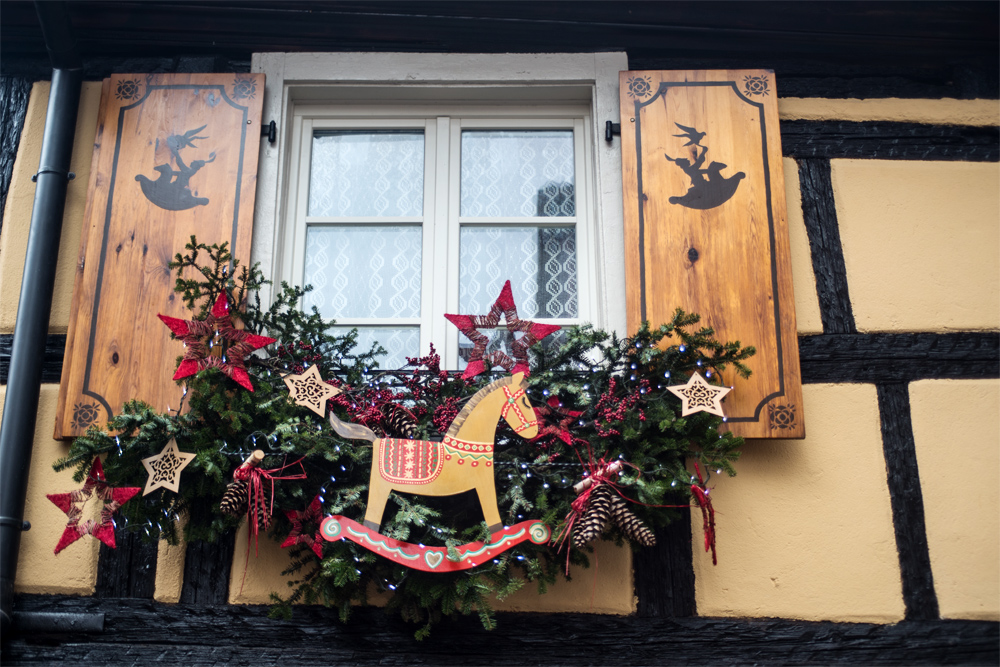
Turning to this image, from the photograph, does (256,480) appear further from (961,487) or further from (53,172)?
(961,487)

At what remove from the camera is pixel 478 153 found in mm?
3508

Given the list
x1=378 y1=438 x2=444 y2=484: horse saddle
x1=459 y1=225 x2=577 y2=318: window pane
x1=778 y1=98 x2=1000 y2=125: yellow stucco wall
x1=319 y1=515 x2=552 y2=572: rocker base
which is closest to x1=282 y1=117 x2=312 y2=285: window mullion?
x1=459 y1=225 x2=577 y2=318: window pane

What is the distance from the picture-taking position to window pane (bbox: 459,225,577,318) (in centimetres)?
327

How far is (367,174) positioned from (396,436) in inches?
50.9

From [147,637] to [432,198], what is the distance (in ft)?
6.43

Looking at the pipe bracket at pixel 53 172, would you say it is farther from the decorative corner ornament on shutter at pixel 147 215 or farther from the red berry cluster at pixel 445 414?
the red berry cluster at pixel 445 414

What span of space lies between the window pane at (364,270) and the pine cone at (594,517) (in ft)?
3.71

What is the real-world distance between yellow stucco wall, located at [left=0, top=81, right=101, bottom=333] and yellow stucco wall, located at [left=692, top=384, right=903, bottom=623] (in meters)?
2.56

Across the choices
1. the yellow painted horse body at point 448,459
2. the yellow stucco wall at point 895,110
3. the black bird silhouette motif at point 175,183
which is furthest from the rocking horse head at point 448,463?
the yellow stucco wall at point 895,110

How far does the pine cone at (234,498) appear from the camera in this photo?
251 cm

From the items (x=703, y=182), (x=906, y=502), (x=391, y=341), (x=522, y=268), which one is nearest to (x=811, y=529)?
(x=906, y=502)

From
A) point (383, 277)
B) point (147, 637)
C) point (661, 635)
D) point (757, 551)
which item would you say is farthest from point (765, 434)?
point (147, 637)

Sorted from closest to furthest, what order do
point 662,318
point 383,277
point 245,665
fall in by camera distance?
point 245,665 → point 662,318 → point 383,277

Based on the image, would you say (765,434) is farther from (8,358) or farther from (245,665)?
(8,358)
